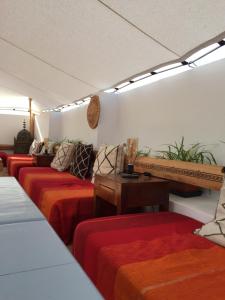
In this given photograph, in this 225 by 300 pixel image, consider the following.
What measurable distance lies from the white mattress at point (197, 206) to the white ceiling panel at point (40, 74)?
1.93 m

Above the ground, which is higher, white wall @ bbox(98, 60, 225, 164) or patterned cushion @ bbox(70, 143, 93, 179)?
white wall @ bbox(98, 60, 225, 164)

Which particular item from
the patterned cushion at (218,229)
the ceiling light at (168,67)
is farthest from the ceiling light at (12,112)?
the patterned cushion at (218,229)

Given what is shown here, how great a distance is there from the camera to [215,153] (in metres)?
2.02

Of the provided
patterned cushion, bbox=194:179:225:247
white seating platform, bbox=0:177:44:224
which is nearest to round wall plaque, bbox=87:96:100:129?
white seating platform, bbox=0:177:44:224

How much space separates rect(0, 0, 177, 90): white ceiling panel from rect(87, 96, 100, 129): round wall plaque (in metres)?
0.68

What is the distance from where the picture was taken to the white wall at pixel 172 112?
6.59 feet

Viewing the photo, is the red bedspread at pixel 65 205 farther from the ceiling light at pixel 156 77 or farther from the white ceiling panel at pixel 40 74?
the white ceiling panel at pixel 40 74

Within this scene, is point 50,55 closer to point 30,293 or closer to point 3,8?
point 3,8

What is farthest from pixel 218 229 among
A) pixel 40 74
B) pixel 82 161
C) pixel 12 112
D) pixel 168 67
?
pixel 12 112

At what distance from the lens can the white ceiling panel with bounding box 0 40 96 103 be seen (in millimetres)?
3051

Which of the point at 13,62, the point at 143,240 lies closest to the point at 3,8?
the point at 13,62

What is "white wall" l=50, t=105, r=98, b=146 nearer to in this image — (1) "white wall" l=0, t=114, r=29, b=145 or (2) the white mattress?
(2) the white mattress

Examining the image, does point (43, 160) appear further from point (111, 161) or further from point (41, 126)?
point (41, 126)

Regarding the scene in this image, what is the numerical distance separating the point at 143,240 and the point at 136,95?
2053 mm
